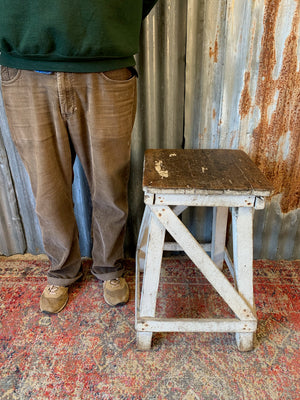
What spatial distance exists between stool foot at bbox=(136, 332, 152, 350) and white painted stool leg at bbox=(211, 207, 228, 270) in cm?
64

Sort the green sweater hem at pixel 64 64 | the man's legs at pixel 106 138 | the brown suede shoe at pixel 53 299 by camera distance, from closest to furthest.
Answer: the green sweater hem at pixel 64 64, the man's legs at pixel 106 138, the brown suede shoe at pixel 53 299

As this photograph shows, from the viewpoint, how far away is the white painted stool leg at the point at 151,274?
1.29 metres

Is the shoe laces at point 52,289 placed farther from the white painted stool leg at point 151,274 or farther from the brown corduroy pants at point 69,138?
the white painted stool leg at point 151,274

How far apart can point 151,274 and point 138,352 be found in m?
0.39

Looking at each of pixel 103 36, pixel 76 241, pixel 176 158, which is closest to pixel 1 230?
pixel 76 241

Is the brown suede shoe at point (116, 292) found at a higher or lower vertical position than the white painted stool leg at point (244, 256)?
lower

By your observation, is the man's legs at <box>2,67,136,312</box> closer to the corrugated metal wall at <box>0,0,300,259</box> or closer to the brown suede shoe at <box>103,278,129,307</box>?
the brown suede shoe at <box>103,278,129,307</box>

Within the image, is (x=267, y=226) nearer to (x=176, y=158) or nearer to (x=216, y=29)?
(x=176, y=158)

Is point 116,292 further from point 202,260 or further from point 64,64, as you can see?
point 64,64

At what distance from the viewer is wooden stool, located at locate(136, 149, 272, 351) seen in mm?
1205

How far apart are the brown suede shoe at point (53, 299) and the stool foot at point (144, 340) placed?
0.48 metres

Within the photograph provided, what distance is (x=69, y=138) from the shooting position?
1491 millimetres

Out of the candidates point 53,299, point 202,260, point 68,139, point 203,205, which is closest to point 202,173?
point 203,205

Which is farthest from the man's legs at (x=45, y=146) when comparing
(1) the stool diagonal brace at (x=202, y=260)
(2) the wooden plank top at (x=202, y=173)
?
(1) the stool diagonal brace at (x=202, y=260)
